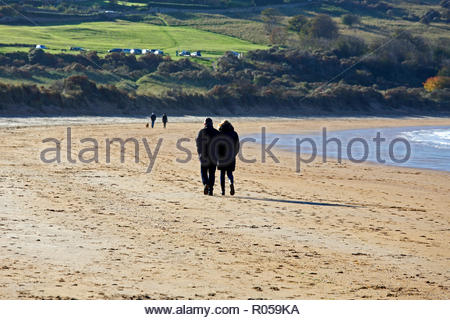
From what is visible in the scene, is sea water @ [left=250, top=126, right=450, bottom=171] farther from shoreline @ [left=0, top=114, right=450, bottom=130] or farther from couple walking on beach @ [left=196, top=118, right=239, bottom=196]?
couple walking on beach @ [left=196, top=118, right=239, bottom=196]

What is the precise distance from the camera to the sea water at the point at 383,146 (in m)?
24.2

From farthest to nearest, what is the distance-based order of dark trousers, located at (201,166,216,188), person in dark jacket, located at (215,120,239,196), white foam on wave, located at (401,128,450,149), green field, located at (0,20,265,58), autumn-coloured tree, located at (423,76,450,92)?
green field, located at (0,20,265,58) < autumn-coloured tree, located at (423,76,450,92) < white foam on wave, located at (401,128,450,149) < dark trousers, located at (201,166,216,188) < person in dark jacket, located at (215,120,239,196)

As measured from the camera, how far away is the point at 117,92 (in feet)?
152

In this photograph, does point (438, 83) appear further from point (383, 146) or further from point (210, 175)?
point (210, 175)

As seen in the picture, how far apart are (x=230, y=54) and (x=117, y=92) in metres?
25.0

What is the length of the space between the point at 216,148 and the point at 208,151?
0.18m

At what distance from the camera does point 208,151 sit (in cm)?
1405

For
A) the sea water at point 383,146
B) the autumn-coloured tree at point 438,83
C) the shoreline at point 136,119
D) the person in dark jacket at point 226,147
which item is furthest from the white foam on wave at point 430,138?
the autumn-coloured tree at point 438,83

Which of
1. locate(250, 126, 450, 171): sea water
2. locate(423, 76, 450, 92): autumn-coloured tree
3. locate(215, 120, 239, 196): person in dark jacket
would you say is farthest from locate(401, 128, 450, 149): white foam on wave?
locate(423, 76, 450, 92): autumn-coloured tree

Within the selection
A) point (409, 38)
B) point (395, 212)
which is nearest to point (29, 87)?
point (395, 212)

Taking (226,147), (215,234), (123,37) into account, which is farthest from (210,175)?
(123,37)

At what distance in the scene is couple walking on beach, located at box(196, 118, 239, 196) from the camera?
547 inches

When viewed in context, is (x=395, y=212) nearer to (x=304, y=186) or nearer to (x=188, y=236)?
(x=304, y=186)

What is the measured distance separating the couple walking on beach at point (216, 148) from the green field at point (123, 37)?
55.6 meters
